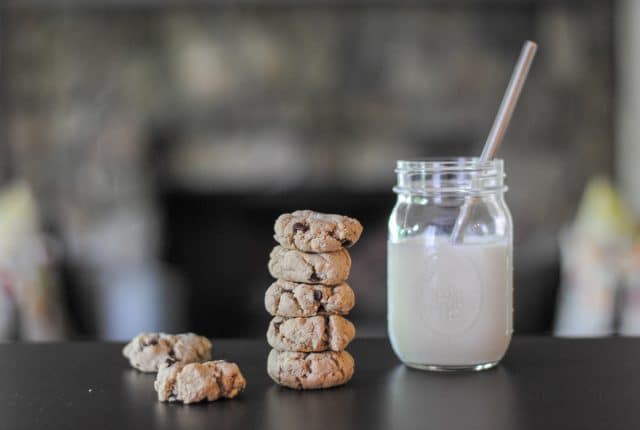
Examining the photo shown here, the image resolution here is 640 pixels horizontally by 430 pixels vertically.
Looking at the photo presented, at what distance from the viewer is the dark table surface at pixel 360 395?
0.58 meters

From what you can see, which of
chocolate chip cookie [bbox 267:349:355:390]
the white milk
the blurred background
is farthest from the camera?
the blurred background

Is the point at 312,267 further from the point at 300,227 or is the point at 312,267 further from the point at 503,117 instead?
the point at 503,117

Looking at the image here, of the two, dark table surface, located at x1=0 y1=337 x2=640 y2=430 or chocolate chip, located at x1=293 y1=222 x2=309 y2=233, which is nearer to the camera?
dark table surface, located at x1=0 y1=337 x2=640 y2=430

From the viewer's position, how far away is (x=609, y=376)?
713 millimetres

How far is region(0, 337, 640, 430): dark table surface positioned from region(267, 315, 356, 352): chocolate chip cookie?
0.03 m

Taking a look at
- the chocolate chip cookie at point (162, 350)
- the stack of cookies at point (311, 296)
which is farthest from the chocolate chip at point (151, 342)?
the stack of cookies at point (311, 296)

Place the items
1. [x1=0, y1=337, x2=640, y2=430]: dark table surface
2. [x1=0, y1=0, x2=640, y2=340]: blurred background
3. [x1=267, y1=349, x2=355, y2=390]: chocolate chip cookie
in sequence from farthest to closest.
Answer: [x1=0, y1=0, x2=640, y2=340]: blurred background < [x1=267, y1=349, x2=355, y2=390]: chocolate chip cookie < [x1=0, y1=337, x2=640, y2=430]: dark table surface

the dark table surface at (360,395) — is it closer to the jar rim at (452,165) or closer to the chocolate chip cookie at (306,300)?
the chocolate chip cookie at (306,300)

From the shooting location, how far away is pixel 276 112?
11.9ft

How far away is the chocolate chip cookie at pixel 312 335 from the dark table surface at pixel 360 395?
0.03 meters

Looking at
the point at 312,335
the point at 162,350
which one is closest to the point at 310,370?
the point at 312,335

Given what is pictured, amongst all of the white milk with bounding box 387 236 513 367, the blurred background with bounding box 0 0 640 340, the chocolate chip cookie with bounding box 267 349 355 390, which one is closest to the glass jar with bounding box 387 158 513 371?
the white milk with bounding box 387 236 513 367

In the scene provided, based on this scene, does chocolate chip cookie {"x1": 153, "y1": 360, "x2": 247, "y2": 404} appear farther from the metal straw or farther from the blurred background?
the blurred background

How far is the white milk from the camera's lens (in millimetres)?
788
